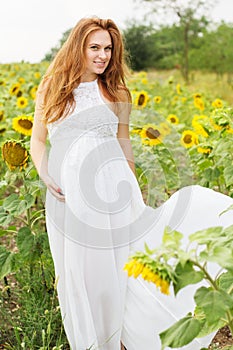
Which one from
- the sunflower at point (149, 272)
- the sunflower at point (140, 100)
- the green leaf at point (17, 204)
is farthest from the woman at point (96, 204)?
the sunflower at point (140, 100)

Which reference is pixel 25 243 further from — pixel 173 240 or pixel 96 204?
pixel 173 240

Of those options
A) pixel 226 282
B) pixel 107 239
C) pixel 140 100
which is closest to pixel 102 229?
pixel 107 239

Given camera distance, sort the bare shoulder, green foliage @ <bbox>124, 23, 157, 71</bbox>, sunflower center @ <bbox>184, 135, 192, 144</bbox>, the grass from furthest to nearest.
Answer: green foliage @ <bbox>124, 23, 157, 71</bbox>
the grass
sunflower center @ <bbox>184, 135, 192, 144</bbox>
the bare shoulder

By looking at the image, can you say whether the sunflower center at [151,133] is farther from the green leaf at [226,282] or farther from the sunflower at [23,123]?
the green leaf at [226,282]

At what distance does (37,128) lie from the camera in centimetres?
201

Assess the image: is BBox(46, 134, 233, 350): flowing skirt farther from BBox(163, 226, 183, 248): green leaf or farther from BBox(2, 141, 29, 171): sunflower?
BBox(163, 226, 183, 248): green leaf

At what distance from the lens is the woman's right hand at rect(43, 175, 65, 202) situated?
1963 millimetres

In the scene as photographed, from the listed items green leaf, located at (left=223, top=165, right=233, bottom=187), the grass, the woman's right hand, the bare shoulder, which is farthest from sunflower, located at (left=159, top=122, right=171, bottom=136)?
the grass

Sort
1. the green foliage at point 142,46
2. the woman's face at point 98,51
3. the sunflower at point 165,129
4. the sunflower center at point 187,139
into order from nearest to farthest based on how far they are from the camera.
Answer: the woman's face at point 98,51
the sunflower center at point 187,139
the sunflower at point 165,129
the green foliage at point 142,46

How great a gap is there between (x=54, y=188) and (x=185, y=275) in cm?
91

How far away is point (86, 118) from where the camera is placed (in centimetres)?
196

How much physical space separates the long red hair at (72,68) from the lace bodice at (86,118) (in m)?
0.02

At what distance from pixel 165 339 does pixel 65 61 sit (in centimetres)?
104

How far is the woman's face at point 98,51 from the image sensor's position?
1900 millimetres
